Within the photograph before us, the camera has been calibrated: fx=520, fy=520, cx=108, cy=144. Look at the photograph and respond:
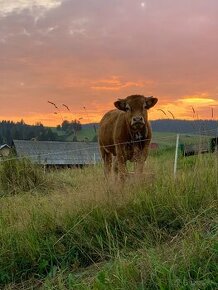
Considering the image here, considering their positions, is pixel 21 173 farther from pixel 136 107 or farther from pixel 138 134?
pixel 136 107

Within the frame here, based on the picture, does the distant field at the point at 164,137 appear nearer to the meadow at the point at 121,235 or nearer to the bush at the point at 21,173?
the meadow at the point at 121,235

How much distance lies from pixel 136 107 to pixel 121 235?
416 cm

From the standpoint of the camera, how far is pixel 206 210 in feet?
17.0

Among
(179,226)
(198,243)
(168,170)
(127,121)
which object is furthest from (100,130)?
(198,243)

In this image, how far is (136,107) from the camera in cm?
919

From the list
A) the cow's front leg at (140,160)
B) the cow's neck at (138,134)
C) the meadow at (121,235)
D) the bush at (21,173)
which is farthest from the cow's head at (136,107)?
the bush at (21,173)

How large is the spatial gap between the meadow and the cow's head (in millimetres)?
2203

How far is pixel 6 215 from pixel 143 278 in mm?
2757

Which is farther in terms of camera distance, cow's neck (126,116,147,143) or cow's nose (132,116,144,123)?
cow's neck (126,116,147,143)

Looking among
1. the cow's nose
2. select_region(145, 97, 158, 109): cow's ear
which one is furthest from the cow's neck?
select_region(145, 97, 158, 109): cow's ear

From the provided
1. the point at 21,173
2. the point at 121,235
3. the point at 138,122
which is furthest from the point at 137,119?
the point at 121,235

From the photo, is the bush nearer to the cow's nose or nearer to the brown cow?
the brown cow

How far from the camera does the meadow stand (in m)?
4.11

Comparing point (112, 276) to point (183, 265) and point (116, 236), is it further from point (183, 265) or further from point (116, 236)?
point (116, 236)
